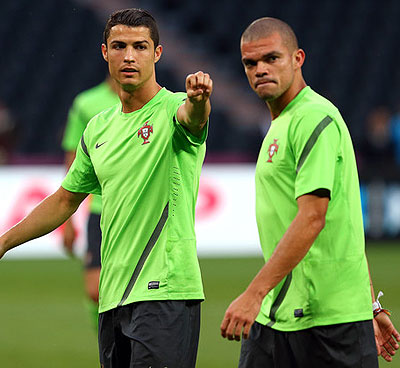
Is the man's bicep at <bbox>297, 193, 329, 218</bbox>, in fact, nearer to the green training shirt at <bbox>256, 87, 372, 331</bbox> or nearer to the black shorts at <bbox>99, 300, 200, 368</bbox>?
the green training shirt at <bbox>256, 87, 372, 331</bbox>

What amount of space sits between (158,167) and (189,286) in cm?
52

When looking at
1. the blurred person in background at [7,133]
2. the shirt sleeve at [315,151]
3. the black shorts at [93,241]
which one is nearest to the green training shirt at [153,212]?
the shirt sleeve at [315,151]

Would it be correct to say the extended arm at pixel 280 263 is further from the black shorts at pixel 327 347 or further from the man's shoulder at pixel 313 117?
the black shorts at pixel 327 347

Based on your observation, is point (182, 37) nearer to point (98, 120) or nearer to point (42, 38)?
point (42, 38)

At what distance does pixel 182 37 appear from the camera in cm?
2214

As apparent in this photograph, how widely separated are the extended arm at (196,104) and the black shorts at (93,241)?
3169 millimetres

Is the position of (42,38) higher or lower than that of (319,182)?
higher

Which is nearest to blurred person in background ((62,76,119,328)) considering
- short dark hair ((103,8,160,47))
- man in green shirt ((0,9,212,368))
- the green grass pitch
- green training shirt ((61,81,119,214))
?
green training shirt ((61,81,119,214))

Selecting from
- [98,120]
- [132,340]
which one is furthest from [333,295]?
[98,120]

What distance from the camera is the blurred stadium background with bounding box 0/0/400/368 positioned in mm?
12344

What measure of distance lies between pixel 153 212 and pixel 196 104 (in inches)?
24.0

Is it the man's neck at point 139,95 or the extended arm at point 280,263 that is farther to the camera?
the man's neck at point 139,95

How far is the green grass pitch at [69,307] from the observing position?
742 centimetres

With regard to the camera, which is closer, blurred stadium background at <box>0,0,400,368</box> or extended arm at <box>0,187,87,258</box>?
extended arm at <box>0,187,87,258</box>
